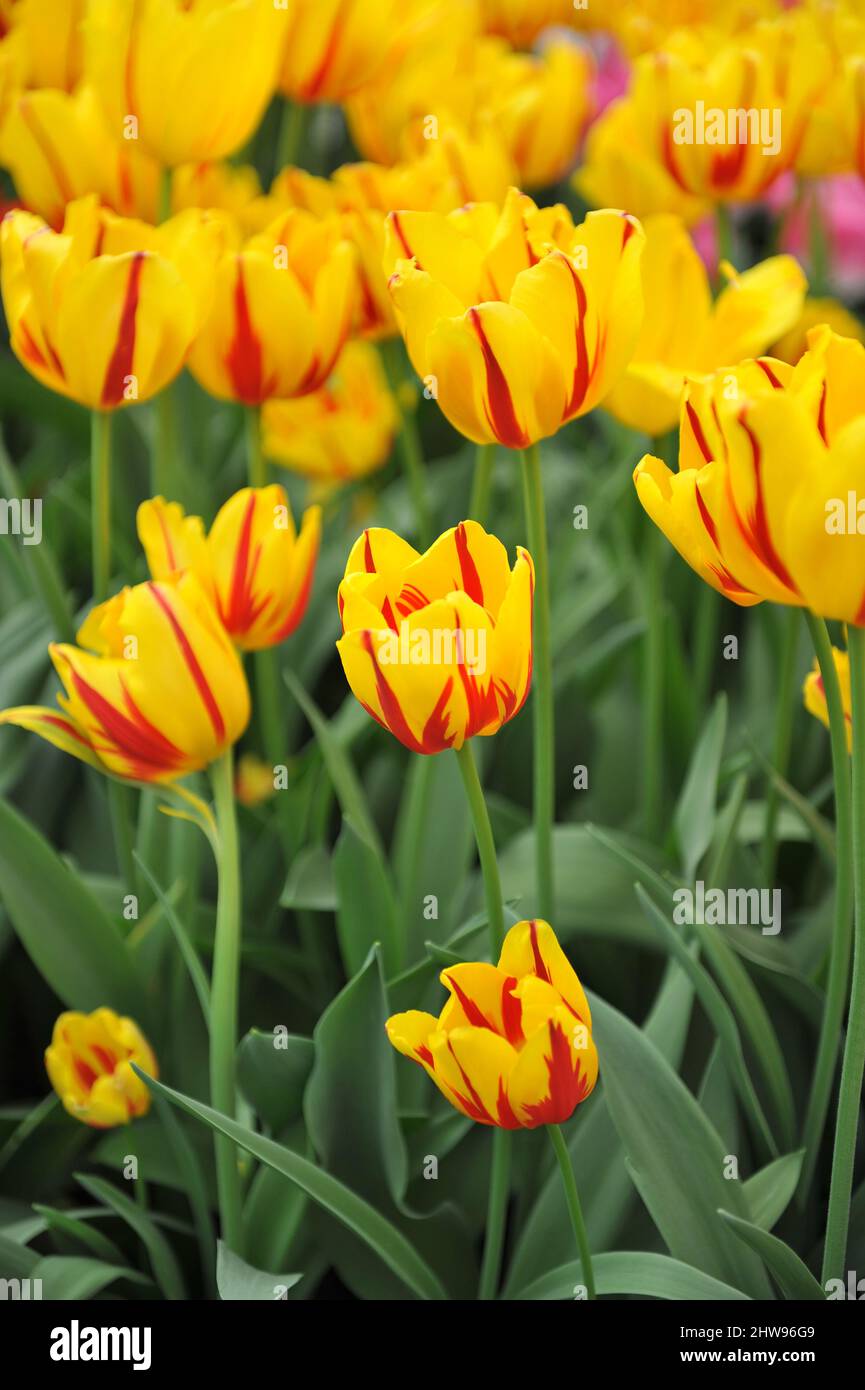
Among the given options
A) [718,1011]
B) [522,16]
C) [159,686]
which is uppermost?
[522,16]

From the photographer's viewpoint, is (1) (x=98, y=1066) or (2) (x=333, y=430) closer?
(1) (x=98, y=1066)

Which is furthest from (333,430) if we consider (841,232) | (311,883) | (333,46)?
(841,232)

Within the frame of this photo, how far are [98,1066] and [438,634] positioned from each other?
266mm

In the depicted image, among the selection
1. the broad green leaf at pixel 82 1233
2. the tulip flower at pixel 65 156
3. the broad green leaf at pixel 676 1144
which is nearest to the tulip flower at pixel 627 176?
the tulip flower at pixel 65 156

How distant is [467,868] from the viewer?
0.71 metres

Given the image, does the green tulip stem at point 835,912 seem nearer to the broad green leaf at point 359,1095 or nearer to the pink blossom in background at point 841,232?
the broad green leaf at point 359,1095

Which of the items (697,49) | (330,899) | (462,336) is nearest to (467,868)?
(330,899)

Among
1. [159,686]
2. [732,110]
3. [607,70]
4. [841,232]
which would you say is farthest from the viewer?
[607,70]

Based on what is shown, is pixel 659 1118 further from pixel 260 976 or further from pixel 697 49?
pixel 697 49

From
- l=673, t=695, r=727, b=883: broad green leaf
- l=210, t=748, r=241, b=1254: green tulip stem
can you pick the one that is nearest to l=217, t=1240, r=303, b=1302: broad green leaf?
l=210, t=748, r=241, b=1254: green tulip stem

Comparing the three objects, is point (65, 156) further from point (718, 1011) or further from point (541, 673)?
point (718, 1011)
